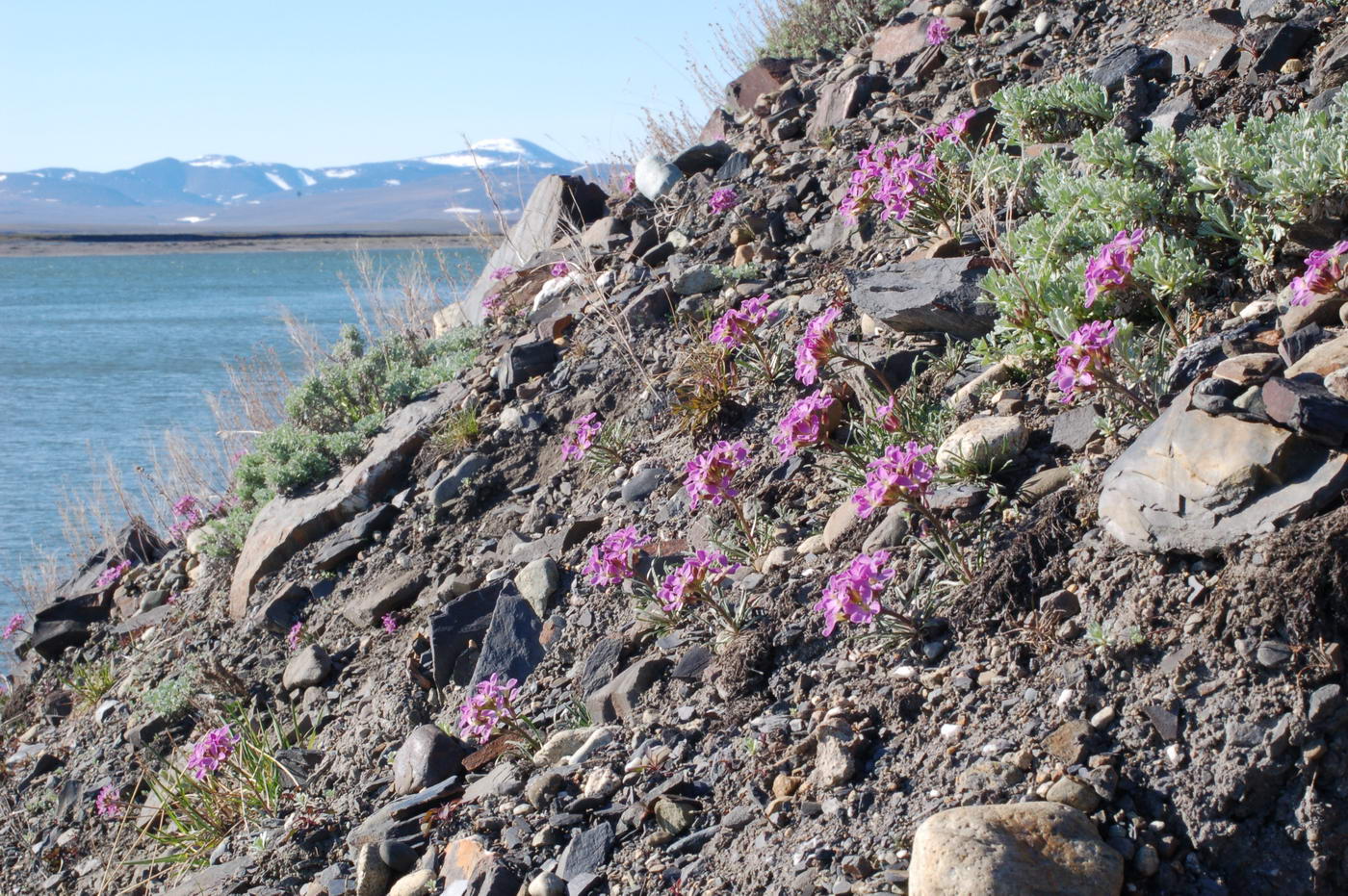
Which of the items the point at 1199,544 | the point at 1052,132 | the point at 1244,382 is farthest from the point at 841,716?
the point at 1052,132

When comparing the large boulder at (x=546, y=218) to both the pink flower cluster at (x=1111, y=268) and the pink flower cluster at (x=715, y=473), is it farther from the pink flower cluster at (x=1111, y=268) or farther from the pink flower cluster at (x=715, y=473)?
the pink flower cluster at (x=1111, y=268)

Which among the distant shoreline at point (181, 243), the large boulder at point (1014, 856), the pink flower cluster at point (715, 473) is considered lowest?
the large boulder at point (1014, 856)

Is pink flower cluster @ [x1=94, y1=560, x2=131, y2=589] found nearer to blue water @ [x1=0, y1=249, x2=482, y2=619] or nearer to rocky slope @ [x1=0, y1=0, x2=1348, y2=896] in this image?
rocky slope @ [x1=0, y1=0, x2=1348, y2=896]

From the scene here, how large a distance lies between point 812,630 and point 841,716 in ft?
1.62

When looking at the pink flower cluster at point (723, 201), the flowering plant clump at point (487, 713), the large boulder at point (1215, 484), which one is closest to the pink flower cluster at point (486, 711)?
the flowering plant clump at point (487, 713)

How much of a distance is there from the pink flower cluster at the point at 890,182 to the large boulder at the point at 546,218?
372 centimetres

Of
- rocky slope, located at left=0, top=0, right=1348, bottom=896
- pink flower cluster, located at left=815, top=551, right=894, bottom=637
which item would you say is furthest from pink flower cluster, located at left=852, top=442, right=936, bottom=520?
rocky slope, located at left=0, top=0, right=1348, bottom=896

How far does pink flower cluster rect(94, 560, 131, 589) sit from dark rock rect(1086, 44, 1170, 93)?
25.4 feet

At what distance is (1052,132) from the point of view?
19.4ft

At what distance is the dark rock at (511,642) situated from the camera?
15.3 ft

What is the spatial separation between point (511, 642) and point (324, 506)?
2.62 m

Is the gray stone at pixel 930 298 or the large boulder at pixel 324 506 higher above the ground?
the large boulder at pixel 324 506

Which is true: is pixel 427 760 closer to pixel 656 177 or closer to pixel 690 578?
pixel 690 578

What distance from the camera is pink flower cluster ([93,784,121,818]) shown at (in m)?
5.45
